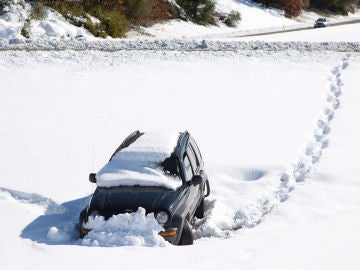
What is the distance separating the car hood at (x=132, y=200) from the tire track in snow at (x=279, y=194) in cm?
98

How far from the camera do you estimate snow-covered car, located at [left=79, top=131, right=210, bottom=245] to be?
7.98 metres

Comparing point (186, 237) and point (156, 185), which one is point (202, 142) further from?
point (186, 237)

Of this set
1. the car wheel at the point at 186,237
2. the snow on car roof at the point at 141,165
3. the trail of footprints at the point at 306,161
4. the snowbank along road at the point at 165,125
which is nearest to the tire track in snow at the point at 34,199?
the snowbank along road at the point at 165,125

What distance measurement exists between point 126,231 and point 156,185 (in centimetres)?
100

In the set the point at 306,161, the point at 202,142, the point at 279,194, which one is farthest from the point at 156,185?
the point at 202,142

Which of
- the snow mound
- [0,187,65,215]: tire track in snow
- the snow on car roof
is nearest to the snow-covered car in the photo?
the snow on car roof

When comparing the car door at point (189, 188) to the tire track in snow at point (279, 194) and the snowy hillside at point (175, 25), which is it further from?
the snowy hillside at point (175, 25)

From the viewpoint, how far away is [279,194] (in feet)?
35.1

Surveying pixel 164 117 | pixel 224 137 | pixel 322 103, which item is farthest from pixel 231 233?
pixel 322 103

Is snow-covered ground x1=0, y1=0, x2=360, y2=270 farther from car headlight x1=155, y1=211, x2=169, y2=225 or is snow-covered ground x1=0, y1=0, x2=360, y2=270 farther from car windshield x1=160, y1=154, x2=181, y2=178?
Answer: car windshield x1=160, y1=154, x2=181, y2=178

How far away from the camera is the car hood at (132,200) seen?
7996mm

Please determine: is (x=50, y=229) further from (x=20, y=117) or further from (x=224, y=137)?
(x=20, y=117)

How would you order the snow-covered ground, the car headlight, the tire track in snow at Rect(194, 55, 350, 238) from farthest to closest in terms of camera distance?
the tire track in snow at Rect(194, 55, 350, 238) < the car headlight < the snow-covered ground

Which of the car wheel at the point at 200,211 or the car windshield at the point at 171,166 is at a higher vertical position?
the car windshield at the point at 171,166
